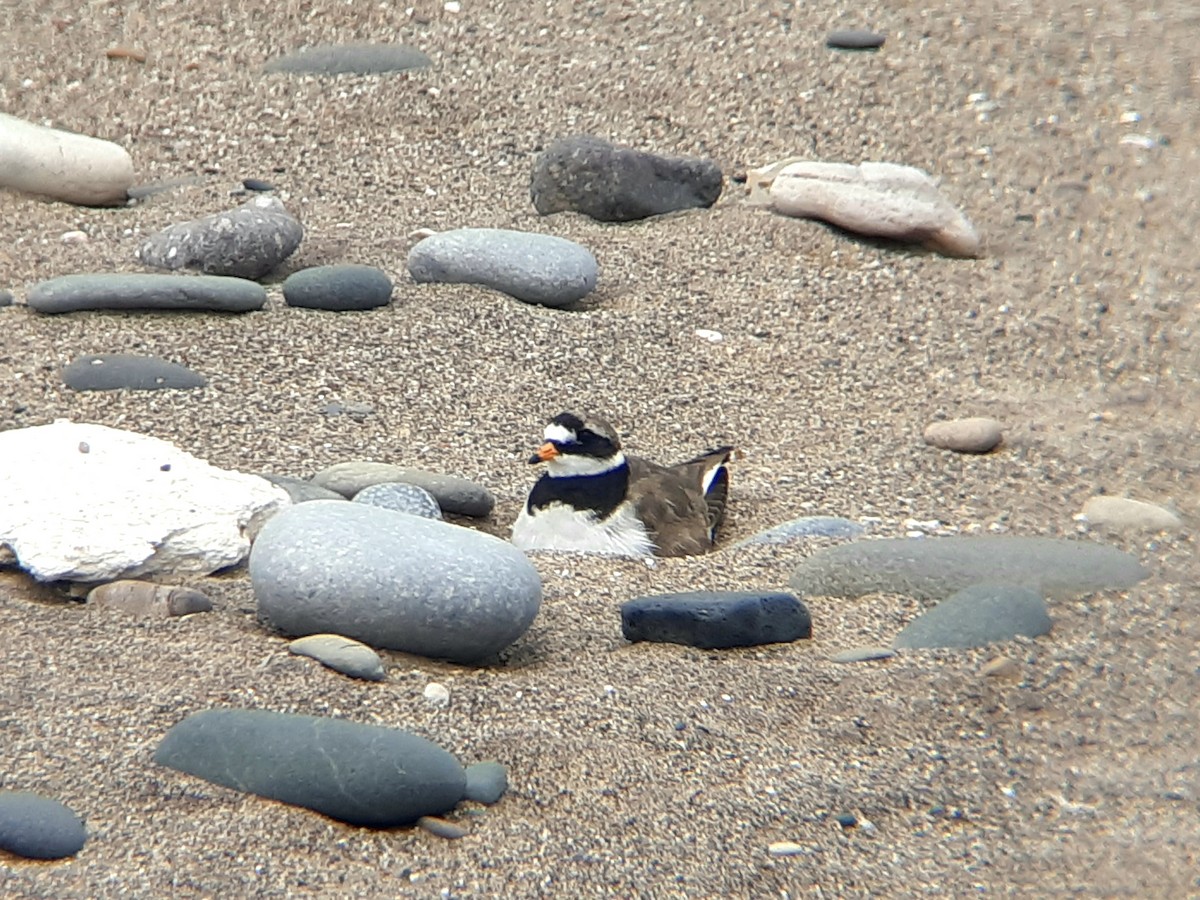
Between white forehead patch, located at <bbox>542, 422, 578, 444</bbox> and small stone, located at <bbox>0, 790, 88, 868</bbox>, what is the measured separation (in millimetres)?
2618

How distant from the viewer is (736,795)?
3.66 m

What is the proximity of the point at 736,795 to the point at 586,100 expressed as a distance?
20.1 ft

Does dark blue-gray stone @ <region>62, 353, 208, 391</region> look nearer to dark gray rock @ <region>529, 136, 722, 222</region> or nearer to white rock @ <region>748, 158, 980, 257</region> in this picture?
dark gray rock @ <region>529, 136, 722, 222</region>

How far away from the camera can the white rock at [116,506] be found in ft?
14.8

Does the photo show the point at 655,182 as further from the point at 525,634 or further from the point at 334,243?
the point at 525,634

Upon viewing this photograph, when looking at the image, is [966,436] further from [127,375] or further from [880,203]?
[127,375]

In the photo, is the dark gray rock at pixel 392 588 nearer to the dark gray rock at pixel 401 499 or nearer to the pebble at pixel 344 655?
the pebble at pixel 344 655

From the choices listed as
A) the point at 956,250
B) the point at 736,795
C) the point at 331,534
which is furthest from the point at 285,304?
the point at 736,795

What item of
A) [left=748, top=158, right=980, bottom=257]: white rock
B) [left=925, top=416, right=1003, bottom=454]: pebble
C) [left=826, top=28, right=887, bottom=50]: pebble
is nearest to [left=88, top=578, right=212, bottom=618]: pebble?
[left=925, top=416, right=1003, bottom=454]: pebble

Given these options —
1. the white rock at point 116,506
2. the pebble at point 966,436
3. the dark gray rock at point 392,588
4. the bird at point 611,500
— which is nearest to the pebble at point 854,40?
the pebble at point 966,436

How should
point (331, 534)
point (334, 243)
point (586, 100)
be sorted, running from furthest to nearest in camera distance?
point (586, 100), point (334, 243), point (331, 534)

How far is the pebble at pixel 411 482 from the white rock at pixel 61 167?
122 inches

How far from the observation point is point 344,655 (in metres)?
4.02

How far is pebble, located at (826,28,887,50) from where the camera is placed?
955 centimetres
